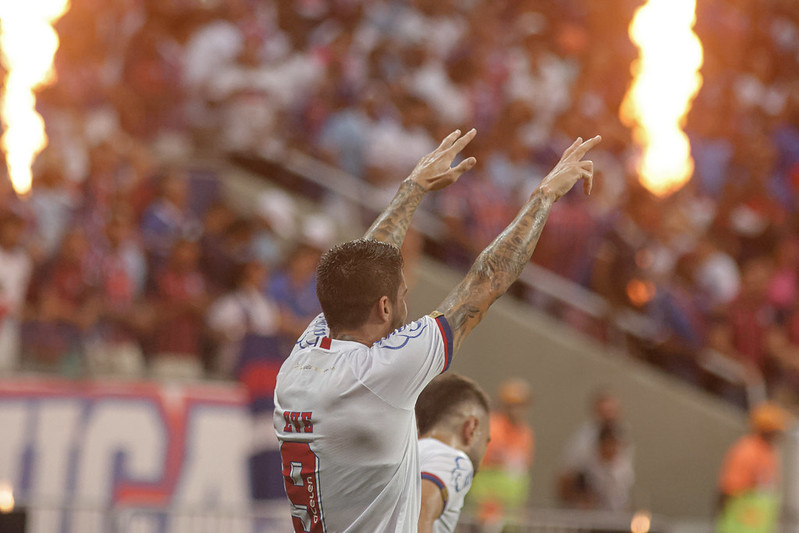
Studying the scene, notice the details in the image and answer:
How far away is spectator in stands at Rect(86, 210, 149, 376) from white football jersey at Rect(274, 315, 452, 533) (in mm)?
5332

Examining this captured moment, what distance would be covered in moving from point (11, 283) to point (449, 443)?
5.31 metres

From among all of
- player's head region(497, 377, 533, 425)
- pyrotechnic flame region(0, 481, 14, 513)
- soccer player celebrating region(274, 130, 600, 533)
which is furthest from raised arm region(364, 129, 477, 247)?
player's head region(497, 377, 533, 425)

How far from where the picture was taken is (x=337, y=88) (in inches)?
505

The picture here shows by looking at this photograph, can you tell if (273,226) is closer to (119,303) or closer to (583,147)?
(119,303)

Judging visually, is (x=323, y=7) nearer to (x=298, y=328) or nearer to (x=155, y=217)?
(x=155, y=217)

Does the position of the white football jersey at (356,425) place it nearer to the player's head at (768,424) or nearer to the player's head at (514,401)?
A: the player's head at (514,401)

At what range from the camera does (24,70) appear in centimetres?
1155

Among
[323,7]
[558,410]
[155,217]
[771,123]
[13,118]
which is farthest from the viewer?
[771,123]

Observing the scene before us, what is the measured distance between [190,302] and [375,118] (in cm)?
380

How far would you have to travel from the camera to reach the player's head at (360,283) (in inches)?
155

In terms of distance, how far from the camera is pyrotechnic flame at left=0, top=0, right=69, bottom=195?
431 inches

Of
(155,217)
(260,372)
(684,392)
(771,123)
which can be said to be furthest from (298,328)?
(771,123)

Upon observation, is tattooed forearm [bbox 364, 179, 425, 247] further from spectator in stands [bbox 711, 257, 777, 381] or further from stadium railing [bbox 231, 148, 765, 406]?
spectator in stands [bbox 711, 257, 777, 381]

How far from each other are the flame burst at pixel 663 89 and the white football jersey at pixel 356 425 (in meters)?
10.4
